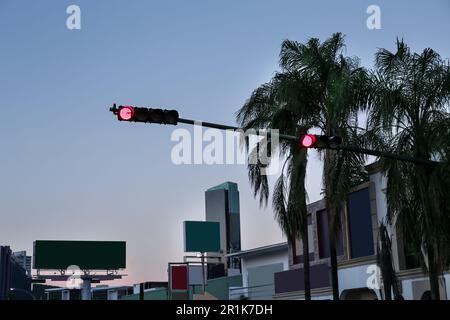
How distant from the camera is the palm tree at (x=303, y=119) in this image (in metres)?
29.2

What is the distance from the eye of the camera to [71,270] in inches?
3467

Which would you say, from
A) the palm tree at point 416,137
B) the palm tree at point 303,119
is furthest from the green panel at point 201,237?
the palm tree at point 416,137

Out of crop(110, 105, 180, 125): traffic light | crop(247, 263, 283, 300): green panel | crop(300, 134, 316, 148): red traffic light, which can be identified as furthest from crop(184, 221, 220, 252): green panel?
crop(110, 105, 180, 125): traffic light

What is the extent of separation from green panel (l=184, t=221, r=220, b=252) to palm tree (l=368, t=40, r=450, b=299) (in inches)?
1936

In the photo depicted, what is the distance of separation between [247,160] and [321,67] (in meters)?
5.89

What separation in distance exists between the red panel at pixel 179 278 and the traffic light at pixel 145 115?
41778 mm

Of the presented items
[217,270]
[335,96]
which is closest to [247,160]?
[335,96]

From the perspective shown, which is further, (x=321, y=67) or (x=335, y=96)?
(x=321, y=67)

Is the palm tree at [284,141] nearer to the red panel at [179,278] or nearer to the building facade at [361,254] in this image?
the building facade at [361,254]

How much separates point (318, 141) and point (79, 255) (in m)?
74.4

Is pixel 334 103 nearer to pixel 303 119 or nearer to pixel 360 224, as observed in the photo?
pixel 303 119

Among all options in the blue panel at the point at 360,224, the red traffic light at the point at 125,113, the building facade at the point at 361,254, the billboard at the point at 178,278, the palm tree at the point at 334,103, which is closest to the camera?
the red traffic light at the point at 125,113
